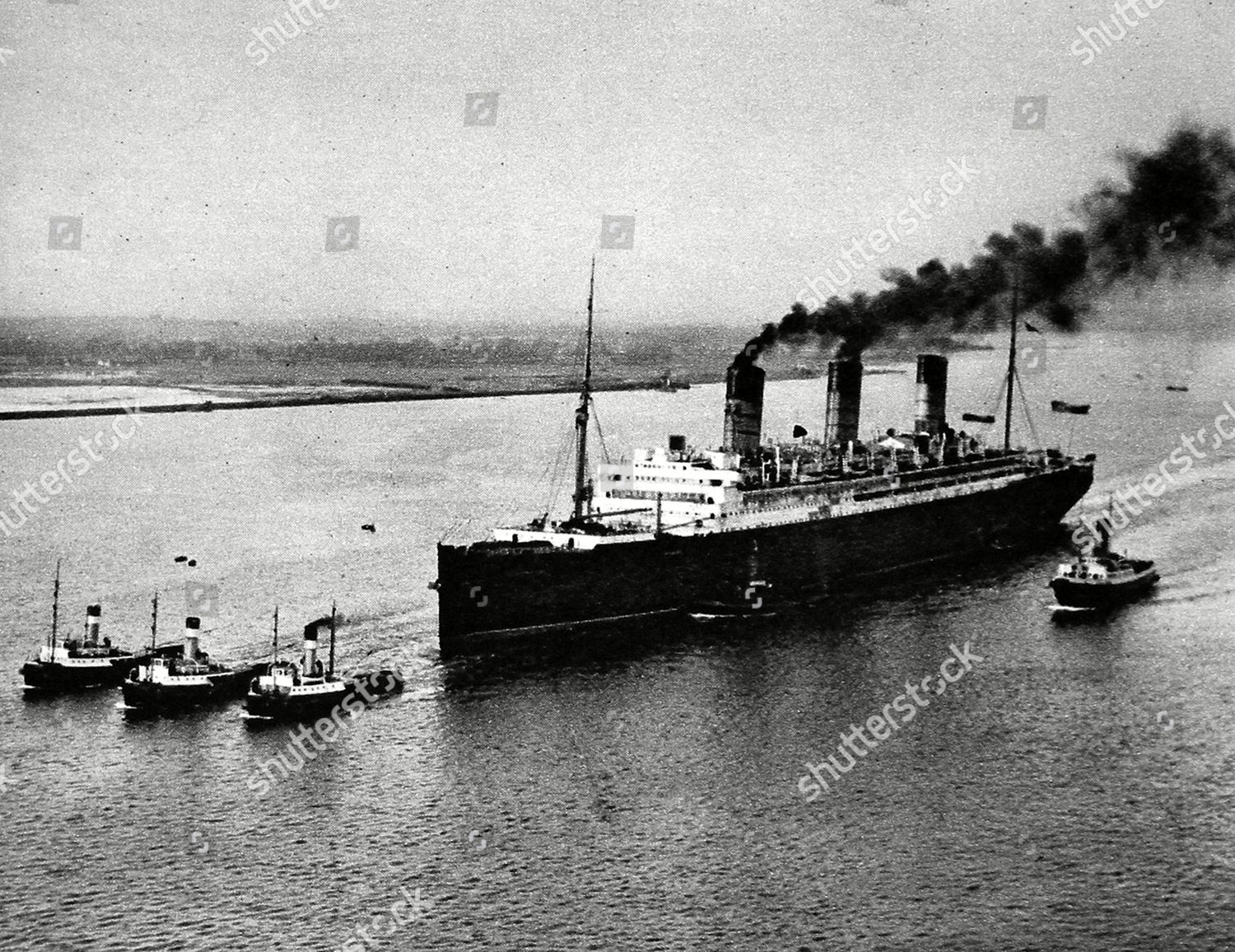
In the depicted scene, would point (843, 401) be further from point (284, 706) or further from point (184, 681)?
point (184, 681)

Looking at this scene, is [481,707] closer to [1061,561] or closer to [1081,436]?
[1061,561]

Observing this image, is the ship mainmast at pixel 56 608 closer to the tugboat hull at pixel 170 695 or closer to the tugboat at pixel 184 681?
the tugboat at pixel 184 681

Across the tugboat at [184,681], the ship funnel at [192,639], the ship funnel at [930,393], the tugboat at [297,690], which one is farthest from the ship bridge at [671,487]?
the ship funnel at [930,393]

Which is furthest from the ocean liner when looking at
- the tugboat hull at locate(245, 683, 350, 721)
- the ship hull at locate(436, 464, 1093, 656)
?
the tugboat hull at locate(245, 683, 350, 721)

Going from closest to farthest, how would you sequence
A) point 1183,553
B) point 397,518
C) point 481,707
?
1. point 481,707
2. point 1183,553
3. point 397,518

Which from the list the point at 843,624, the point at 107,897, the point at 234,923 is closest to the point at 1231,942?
the point at 234,923

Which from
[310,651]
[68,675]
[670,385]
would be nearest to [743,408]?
[310,651]
